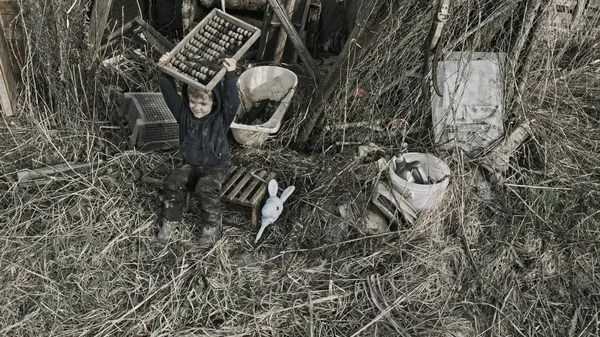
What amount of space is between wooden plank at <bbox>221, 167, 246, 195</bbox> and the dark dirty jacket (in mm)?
328

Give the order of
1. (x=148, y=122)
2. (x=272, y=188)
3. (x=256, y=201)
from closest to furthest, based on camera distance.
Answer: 1. (x=256, y=201)
2. (x=272, y=188)
3. (x=148, y=122)

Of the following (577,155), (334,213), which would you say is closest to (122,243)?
(334,213)

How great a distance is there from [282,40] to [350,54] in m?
1.49

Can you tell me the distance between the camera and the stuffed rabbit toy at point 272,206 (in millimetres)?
3979

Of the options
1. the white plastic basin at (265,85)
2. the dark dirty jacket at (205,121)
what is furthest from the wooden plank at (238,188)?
the white plastic basin at (265,85)

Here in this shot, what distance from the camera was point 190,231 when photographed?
13.1 feet

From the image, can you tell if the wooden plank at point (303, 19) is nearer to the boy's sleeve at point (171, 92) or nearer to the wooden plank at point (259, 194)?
the wooden plank at point (259, 194)

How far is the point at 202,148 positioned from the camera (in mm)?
3715

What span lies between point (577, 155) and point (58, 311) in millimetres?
4089

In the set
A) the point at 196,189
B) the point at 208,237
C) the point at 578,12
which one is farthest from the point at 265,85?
the point at 578,12

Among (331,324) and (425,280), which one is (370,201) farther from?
(331,324)

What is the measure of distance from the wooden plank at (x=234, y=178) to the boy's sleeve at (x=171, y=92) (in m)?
0.70

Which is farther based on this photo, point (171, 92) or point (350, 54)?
point (350, 54)

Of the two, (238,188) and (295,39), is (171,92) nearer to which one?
(238,188)
